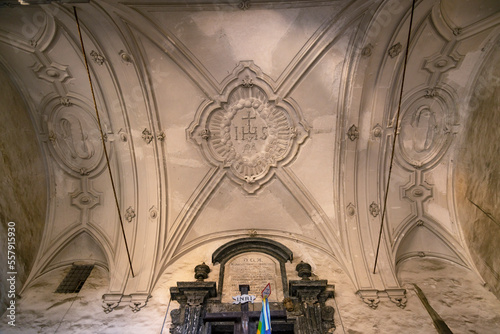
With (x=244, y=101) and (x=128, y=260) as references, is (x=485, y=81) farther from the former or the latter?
(x=128, y=260)

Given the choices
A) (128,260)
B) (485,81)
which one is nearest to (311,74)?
(485,81)

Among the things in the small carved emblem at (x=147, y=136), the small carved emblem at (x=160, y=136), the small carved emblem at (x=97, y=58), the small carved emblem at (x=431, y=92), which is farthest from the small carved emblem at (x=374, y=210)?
the small carved emblem at (x=97, y=58)

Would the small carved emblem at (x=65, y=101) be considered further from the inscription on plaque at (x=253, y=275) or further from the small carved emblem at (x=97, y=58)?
the inscription on plaque at (x=253, y=275)

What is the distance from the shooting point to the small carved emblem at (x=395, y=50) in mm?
8234

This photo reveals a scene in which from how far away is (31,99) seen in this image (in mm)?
8680

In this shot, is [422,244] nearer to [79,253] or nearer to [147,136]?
[147,136]

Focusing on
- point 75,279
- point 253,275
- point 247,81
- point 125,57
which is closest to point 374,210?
point 253,275

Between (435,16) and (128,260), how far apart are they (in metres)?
8.57

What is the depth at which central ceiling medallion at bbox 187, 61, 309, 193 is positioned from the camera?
914 cm

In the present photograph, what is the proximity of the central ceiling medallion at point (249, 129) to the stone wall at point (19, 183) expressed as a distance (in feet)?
12.6

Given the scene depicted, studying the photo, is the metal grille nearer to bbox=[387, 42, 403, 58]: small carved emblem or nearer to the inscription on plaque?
the inscription on plaque

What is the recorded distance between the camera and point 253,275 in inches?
332

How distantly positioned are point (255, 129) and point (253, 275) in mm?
3572

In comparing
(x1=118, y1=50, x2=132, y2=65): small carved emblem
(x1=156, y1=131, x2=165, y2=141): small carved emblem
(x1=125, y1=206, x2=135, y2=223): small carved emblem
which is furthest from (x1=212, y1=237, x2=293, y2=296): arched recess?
(x1=118, y1=50, x2=132, y2=65): small carved emblem
